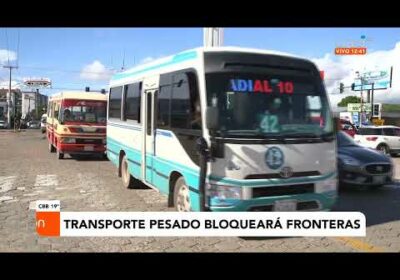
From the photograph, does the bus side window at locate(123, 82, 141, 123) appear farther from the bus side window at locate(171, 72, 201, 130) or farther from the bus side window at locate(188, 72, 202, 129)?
the bus side window at locate(188, 72, 202, 129)

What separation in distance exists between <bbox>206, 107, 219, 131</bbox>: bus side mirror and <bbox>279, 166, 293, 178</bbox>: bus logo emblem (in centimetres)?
103

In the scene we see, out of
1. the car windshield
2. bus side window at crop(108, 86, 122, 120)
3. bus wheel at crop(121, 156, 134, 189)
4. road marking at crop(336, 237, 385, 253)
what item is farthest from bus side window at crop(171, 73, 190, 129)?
the car windshield

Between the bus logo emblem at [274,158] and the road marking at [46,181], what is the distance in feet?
17.6

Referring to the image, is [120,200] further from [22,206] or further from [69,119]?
[69,119]

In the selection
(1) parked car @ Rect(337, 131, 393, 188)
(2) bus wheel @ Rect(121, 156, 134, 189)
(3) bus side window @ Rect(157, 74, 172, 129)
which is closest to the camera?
(3) bus side window @ Rect(157, 74, 172, 129)

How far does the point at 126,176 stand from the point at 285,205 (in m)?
4.63

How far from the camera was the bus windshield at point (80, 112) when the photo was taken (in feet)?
48.9

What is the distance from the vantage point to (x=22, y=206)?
763cm

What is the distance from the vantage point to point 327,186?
625 centimetres

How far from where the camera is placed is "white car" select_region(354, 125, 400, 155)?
65.3ft
